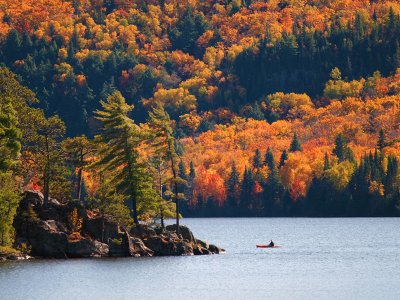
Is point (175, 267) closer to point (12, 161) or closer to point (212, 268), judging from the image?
point (212, 268)

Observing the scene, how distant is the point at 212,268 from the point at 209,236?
76.0 m

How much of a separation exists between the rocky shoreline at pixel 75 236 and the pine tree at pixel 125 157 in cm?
378

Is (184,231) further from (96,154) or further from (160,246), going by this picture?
(96,154)

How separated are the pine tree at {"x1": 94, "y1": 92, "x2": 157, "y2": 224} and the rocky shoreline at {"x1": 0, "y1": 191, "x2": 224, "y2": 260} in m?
3.78

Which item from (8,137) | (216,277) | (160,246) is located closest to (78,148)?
(8,137)

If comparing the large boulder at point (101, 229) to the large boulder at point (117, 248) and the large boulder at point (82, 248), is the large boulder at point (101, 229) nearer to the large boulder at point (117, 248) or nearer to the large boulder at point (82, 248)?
the large boulder at point (117, 248)

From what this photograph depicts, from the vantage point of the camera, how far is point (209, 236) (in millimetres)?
189750

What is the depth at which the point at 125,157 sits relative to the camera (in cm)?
12444

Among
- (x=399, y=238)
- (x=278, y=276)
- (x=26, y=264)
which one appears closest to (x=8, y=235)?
(x=26, y=264)

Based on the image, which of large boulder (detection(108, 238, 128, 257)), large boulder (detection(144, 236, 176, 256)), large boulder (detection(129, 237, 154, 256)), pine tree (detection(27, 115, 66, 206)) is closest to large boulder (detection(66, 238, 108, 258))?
large boulder (detection(108, 238, 128, 257))

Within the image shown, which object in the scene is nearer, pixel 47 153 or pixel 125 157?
pixel 47 153

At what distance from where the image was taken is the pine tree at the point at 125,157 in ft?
406

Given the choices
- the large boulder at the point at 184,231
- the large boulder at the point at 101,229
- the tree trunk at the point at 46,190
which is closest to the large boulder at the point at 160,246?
the large boulder at the point at 101,229

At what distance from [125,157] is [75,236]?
37.8 ft
